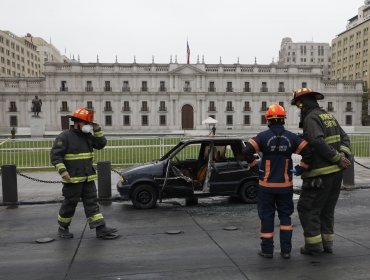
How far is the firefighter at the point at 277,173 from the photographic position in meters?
4.52

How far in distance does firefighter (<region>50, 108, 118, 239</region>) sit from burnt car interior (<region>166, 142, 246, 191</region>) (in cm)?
242

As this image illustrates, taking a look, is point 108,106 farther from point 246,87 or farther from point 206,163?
point 206,163

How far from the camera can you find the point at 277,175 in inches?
178

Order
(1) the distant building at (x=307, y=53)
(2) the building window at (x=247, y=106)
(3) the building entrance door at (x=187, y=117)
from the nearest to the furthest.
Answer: (3) the building entrance door at (x=187, y=117)
(2) the building window at (x=247, y=106)
(1) the distant building at (x=307, y=53)

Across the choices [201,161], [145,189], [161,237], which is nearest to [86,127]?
[161,237]

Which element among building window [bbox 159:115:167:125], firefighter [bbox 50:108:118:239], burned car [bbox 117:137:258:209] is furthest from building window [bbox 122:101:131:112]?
firefighter [bbox 50:108:118:239]

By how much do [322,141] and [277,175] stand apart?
0.72m

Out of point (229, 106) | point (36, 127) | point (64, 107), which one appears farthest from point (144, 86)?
point (36, 127)

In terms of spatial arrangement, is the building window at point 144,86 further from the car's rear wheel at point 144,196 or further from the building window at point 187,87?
the car's rear wheel at point 144,196

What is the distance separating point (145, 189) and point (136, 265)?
3390 millimetres

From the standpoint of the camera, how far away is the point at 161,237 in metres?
5.64

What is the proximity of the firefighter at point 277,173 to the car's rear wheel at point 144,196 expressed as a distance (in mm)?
3649

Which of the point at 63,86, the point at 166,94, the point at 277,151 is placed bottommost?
the point at 277,151

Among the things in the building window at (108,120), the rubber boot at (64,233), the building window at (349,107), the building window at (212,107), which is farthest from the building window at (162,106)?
the rubber boot at (64,233)
